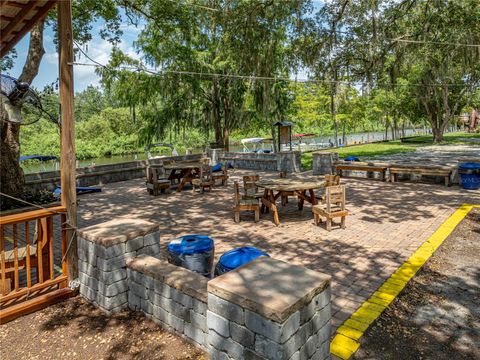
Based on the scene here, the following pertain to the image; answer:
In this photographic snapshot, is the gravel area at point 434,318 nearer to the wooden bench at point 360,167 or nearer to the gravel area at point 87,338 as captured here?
the gravel area at point 87,338

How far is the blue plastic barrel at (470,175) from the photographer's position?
1002 cm

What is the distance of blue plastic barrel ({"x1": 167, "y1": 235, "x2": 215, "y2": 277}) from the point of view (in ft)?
13.6

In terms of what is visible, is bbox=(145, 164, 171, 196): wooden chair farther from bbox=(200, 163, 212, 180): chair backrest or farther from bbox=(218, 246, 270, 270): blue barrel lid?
bbox=(218, 246, 270, 270): blue barrel lid

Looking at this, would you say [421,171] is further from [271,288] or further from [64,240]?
[64,240]

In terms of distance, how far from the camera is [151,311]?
3723 millimetres

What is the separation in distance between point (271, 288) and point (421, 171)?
1067 centimetres

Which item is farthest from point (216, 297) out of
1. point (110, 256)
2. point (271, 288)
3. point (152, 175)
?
point (152, 175)

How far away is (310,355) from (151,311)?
6.25 feet

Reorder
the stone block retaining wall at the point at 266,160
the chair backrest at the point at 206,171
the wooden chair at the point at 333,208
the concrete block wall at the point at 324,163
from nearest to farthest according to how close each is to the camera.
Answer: the wooden chair at the point at 333,208 → the chair backrest at the point at 206,171 → the concrete block wall at the point at 324,163 → the stone block retaining wall at the point at 266,160

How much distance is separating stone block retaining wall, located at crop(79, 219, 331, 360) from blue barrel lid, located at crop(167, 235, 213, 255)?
279 mm

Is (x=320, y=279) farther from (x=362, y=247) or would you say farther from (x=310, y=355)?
(x=362, y=247)

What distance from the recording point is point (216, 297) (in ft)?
8.92

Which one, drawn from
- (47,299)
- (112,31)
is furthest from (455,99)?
(47,299)

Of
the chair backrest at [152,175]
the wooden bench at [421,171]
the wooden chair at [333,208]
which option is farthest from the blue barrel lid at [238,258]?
the wooden bench at [421,171]
